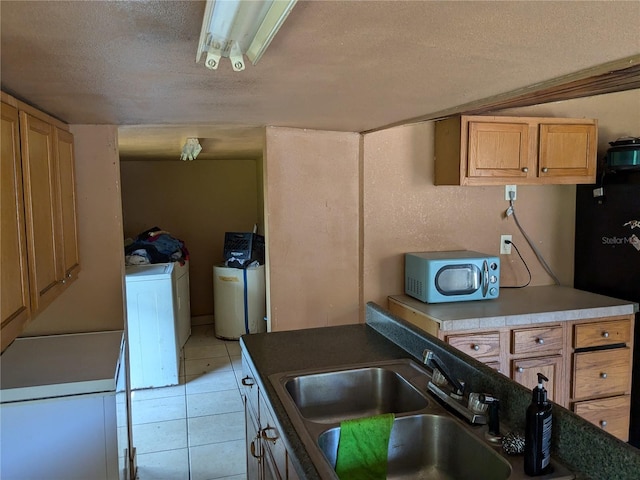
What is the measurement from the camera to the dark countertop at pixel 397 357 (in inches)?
43.9

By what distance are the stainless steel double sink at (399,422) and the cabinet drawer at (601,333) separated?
149 centimetres

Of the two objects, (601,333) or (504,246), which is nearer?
(601,333)

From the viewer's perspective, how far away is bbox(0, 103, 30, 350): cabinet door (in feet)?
4.26

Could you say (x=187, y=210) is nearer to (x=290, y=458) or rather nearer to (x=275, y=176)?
(x=275, y=176)

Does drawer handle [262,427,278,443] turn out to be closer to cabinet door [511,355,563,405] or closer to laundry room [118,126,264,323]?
cabinet door [511,355,563,405]

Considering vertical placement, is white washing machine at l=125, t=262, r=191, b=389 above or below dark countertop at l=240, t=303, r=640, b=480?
below

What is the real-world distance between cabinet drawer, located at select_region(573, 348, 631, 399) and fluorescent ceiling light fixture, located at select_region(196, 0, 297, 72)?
2.67 m

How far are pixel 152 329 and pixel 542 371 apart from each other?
281 centimetres

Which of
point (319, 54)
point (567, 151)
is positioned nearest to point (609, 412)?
point (567, 151)

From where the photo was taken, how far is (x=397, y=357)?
2002 mm

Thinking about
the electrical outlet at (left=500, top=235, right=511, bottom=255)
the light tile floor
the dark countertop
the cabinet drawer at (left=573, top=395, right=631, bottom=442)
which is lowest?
the light tile floor

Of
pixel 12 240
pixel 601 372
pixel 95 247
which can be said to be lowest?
pixel 601 372

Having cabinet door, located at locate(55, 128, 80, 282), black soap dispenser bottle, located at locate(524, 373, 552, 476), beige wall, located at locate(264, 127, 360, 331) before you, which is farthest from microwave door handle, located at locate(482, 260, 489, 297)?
cabinet door, located at locate(55, 128, 80, 282)

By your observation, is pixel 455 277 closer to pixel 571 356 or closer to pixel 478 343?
pixel 478 343
